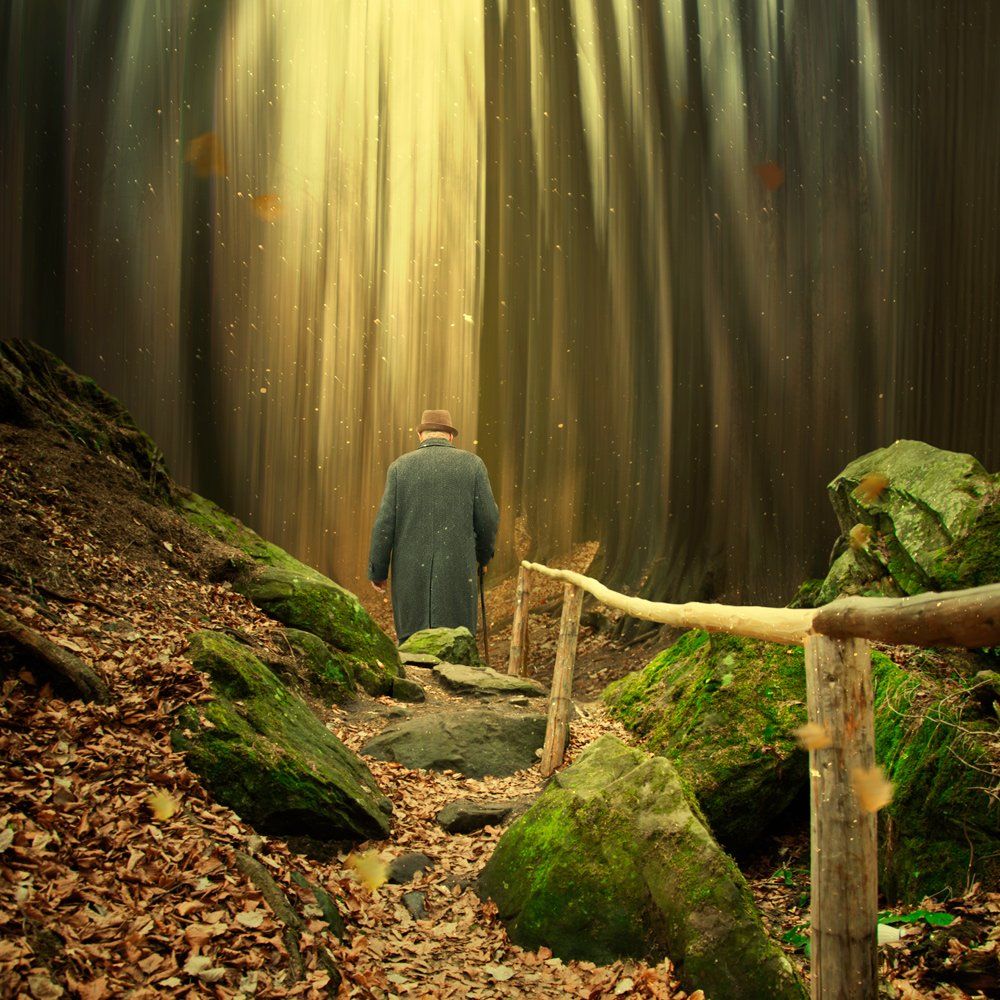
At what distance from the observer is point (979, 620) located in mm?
1539

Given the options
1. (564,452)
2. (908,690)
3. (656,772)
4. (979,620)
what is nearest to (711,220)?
(564,452)

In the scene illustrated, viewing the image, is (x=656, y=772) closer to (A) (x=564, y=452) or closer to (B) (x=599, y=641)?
(B) (x=599, y=641)

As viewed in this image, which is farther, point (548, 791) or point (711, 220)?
point (711, 220)

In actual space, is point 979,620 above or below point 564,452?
below

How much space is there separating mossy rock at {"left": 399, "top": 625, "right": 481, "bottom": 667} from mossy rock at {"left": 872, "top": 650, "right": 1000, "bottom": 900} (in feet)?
13.5

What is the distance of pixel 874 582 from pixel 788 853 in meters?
2.41

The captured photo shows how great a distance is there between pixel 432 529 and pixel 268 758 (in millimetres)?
4823

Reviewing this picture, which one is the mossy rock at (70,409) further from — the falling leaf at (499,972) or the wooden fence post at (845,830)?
the wooden fence post at (845,830)

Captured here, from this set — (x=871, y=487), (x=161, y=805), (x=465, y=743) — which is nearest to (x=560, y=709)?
(x=465, y=743)

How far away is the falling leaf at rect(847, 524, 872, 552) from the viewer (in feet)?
18.4

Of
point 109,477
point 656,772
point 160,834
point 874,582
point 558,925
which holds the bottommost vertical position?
point 558,925

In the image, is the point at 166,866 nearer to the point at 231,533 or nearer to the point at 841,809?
the point at 841,809

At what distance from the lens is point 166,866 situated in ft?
7.48

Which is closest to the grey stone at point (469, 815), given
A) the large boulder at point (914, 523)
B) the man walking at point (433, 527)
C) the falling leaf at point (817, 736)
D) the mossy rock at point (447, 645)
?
the falling leaf at point (817, 736)
